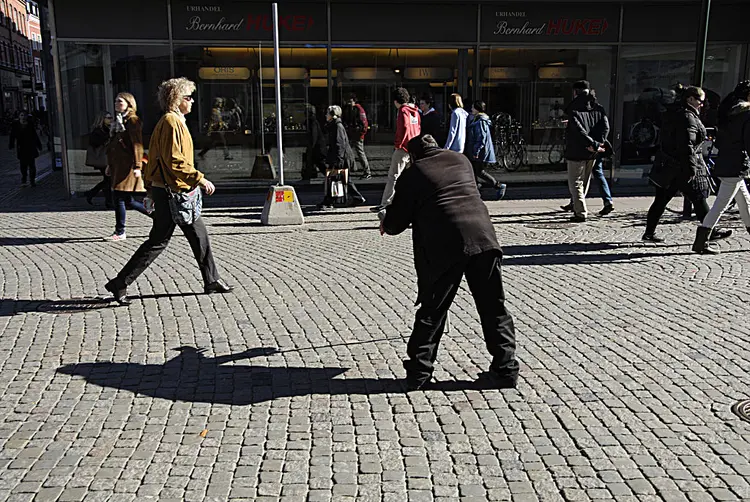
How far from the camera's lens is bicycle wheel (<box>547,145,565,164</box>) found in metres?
17.2

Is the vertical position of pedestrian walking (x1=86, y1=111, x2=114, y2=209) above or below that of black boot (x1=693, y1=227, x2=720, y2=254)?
above

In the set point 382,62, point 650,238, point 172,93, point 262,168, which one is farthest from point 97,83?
point 650,238

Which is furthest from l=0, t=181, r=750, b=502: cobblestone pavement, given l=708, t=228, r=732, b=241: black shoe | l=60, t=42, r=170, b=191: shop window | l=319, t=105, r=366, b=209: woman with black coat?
l=60, t=42, r=170, b=191: shop window

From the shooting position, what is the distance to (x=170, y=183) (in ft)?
22.8

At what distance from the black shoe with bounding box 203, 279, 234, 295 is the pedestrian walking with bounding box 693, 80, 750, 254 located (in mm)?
5581

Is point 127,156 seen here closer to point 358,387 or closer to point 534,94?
point 358,387

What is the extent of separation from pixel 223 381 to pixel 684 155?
6.55 metres

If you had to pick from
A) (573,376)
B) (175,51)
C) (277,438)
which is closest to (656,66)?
(175,51)

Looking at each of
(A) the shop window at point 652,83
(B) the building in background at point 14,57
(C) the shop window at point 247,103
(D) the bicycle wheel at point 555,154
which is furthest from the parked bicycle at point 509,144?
(B) the building in background at point 14,57

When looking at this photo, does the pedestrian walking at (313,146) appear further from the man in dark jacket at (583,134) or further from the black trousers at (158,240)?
the black trousers at (158,240)

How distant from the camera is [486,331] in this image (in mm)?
5023

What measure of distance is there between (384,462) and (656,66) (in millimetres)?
15142

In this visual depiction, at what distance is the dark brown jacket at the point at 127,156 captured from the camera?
9.42 m

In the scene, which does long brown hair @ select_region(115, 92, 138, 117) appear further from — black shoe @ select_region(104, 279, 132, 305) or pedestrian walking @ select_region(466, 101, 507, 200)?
pedestrian walking @ select_region(466, 101, 507, 200)
